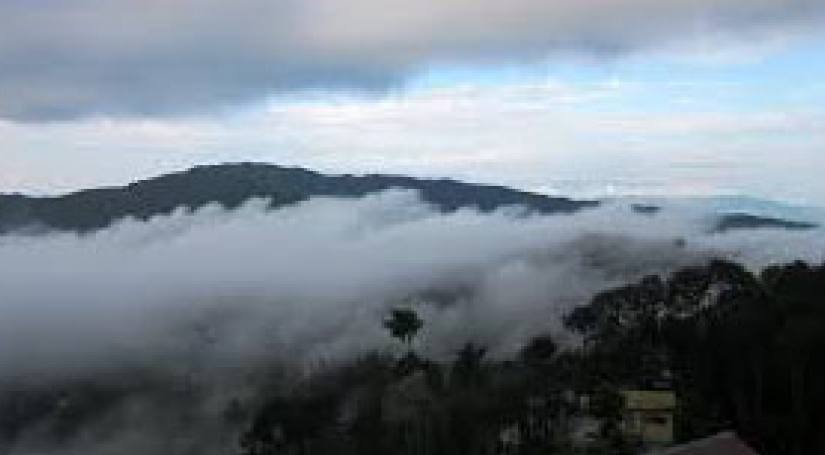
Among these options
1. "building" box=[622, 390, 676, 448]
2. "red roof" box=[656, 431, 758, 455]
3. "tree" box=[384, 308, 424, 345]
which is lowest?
"building" box=[622, 390, 676, 448]

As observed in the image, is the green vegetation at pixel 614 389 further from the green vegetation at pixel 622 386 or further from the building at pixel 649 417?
the building at pixel 649 417

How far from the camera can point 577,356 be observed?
461 ft

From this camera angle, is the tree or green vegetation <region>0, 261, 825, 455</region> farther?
the tree

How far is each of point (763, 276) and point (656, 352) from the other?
15839mm

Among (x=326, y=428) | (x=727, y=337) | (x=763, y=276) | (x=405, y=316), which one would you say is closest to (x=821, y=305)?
(x=727, y=337)

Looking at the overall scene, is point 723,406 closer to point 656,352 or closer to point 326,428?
point 656,352

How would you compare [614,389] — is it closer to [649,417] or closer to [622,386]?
[649,417]

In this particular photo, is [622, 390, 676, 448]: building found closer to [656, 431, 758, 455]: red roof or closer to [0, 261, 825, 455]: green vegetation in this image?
[0, 261, 825, 455]: green vegetation

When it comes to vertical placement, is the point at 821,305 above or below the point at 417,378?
above

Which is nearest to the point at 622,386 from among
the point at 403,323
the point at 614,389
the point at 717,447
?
the point at 614,389

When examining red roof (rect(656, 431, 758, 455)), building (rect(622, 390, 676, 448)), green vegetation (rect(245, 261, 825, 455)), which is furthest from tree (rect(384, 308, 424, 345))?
red roof (rect(656, 431, 758, 455))

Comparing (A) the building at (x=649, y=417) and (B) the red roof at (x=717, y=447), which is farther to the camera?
(A) the building at (x=649, y=417)

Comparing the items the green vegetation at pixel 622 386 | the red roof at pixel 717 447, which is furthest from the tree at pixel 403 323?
the red roof at pixel 717 447

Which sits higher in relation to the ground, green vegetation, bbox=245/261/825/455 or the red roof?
the red roof
